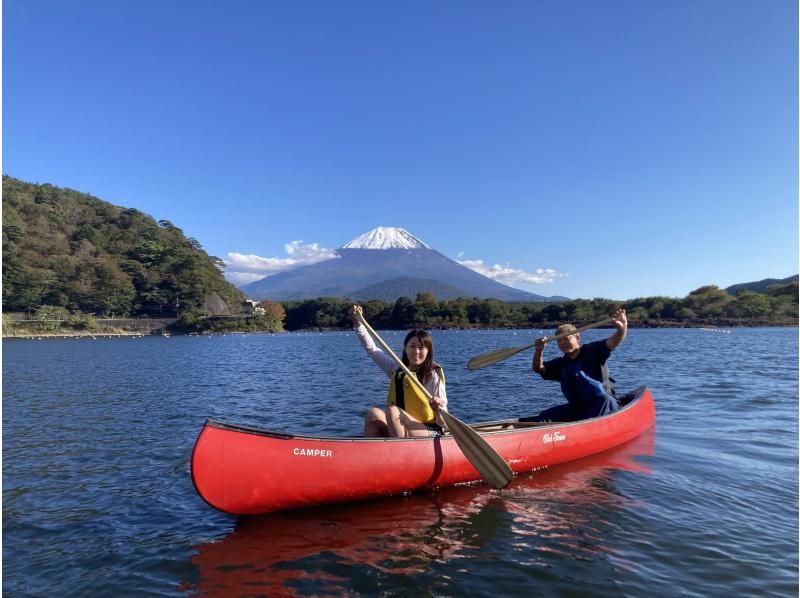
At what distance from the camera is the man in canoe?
7.47 meters

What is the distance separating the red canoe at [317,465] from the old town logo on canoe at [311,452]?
0.04ft

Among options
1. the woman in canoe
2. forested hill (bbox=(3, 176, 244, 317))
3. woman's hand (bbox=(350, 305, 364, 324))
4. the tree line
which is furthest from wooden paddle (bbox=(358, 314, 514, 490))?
forested hill (bbox=(3, 176, 244, 317))

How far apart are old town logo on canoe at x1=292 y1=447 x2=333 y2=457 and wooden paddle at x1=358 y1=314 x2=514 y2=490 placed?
1.33 m

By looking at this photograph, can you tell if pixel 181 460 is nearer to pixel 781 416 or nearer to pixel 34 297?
pixel 781 416

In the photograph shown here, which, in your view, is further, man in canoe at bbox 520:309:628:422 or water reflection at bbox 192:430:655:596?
man in canoe at bbox 520:309:628:422

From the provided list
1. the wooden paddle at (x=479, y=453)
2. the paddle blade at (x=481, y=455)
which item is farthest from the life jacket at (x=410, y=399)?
the paddle blade at (x=481, y=455)

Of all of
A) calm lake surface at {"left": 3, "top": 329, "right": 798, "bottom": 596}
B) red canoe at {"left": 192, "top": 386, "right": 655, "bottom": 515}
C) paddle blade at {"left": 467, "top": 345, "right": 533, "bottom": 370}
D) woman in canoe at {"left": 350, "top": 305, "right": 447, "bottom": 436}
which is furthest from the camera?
paddle blade at {"left": 467, "top": 345, "right": 533, "bottom": 370}

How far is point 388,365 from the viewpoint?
6676 millimetres

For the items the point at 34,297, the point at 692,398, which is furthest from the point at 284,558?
the point at 34,297

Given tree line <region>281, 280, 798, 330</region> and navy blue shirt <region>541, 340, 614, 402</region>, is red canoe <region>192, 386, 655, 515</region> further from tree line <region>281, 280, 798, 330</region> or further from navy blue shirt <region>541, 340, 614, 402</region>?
tree line <region>281, 280, 798, 330</region>

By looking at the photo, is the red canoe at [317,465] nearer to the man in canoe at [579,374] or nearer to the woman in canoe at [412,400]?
the woman in canoe at [412,400]

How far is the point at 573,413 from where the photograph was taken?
8.30 metres

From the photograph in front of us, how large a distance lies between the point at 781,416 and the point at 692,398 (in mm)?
2853

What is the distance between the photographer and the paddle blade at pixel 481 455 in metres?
6.16
